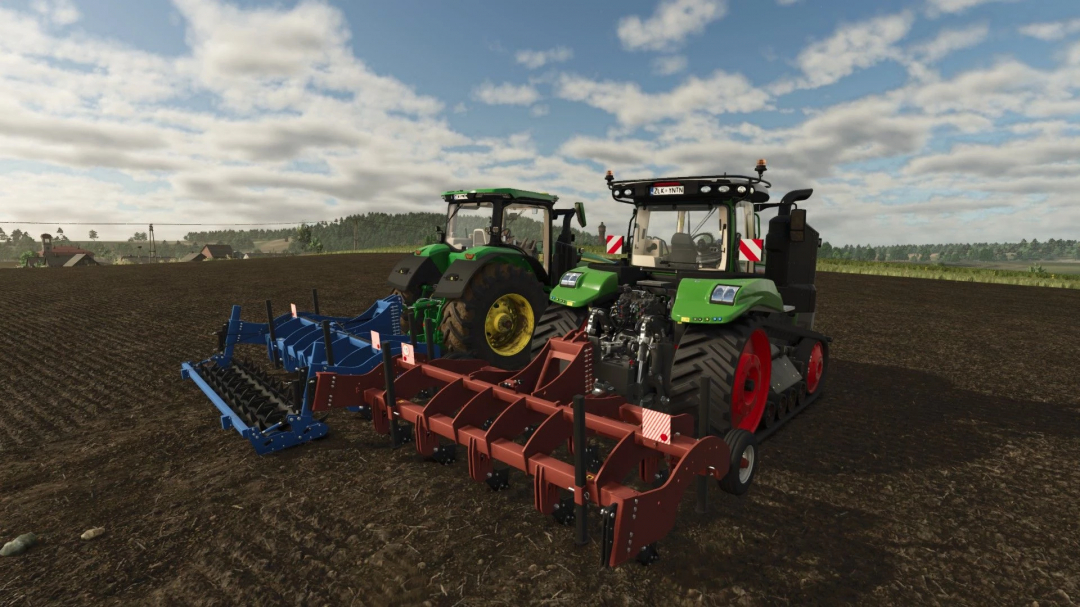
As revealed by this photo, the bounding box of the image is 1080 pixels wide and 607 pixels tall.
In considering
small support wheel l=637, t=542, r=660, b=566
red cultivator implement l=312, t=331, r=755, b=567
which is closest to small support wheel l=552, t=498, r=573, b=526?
red cultivator implement l=312, t=331, r=755, b=567

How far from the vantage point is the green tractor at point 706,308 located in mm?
4023

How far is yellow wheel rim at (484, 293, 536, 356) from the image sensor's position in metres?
6.57

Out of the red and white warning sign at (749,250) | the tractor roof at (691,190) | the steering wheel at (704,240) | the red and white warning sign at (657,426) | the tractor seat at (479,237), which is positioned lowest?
the red and white warning sign at (657,426)

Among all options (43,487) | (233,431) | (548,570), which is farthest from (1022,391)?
(43,487)

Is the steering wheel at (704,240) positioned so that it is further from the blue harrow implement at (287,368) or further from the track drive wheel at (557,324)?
the blue harrow implement at (287,368)

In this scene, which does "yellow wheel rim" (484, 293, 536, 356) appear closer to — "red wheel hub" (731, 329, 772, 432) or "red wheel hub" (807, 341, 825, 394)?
"red wheel hub" (731, 329, 772, 432)

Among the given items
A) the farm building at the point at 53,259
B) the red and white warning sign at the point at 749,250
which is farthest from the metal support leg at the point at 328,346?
the farm building at the point at 53,259

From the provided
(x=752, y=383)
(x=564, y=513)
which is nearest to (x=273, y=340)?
(x=564, y=513)

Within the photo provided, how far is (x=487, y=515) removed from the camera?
11.0ft

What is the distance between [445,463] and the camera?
160 inches

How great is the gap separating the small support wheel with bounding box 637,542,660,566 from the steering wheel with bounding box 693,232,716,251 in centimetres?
321

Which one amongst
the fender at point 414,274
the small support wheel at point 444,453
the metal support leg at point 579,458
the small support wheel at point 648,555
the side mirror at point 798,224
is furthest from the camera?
the fender at point 414,274

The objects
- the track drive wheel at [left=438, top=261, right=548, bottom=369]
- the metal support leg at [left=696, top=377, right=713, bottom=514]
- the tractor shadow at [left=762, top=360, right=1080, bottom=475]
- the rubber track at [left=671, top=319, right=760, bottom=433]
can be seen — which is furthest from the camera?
the track drive wheel at [left=438, top=261, right=548, bottom=369]

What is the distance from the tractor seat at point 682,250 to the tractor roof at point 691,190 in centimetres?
36
